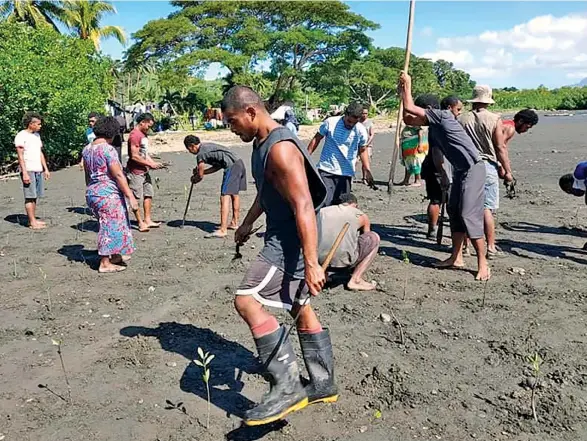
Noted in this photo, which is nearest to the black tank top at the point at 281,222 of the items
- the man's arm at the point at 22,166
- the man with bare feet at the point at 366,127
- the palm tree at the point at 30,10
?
the man with bare feet at the point at 366,127

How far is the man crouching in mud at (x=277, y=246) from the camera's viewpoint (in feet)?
10.1

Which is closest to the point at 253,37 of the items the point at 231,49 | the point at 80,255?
the point at 231,49

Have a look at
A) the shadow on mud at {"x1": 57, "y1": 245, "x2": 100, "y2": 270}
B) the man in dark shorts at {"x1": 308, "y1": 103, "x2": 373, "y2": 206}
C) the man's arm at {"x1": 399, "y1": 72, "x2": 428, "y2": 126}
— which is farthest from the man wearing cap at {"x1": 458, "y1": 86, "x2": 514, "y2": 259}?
the shadow on mud at {"x1": 57, "y1": 245, "x2": 100, "y2": 270}

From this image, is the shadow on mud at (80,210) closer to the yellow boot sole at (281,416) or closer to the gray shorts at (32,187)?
the gray shorts at (32,187)

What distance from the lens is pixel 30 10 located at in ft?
94.1

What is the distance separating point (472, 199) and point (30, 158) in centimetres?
644

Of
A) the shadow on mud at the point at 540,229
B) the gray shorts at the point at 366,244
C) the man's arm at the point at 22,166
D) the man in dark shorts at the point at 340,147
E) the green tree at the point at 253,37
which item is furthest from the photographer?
the green tree at the point at 253,37

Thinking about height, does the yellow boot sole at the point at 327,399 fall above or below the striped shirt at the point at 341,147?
below

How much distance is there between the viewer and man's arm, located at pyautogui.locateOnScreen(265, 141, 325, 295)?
3.04 metres

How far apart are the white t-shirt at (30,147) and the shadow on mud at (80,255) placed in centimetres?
172

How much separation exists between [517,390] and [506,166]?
3294 millimetres

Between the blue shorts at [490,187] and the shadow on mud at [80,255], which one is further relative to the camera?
the shadow on mud at [80,255]

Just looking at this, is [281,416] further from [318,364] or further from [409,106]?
[409,106]

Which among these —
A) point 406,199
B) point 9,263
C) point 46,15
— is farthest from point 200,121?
point 9,263
